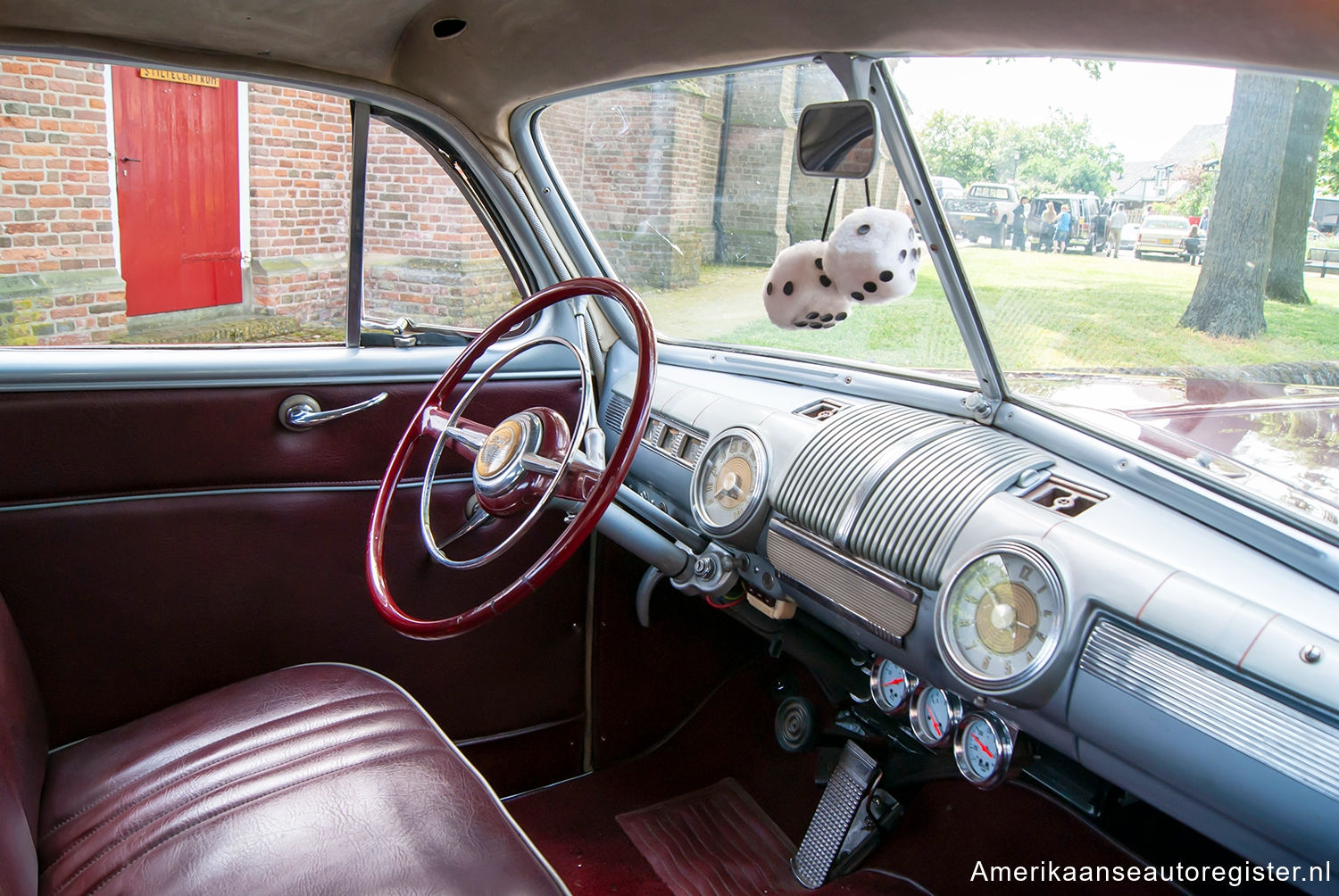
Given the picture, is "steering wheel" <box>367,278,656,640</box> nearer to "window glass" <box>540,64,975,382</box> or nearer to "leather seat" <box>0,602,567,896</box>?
"leather seat" <box>0,602,567,896</box>

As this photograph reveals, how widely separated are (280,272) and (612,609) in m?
1.13

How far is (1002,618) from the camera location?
1346 millimetres

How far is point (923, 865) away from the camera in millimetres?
1924

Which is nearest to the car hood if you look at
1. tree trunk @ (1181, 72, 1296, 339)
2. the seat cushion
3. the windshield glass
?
the windshield glass

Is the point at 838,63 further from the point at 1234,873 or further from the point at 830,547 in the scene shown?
the point at 1234,873

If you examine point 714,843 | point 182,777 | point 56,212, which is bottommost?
point 714,843

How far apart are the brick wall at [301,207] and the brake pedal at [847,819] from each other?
1.50 m

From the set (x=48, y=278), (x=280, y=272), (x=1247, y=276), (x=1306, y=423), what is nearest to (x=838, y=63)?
(x=1247, y=276)

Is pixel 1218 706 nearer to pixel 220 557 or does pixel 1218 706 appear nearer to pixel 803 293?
pixel 803 293

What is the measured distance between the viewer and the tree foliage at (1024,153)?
1468 millimetres

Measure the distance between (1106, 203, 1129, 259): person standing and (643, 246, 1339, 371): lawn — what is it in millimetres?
16

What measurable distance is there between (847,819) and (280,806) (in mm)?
1128

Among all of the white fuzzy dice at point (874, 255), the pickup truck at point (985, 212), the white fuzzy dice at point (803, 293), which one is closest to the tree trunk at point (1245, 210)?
the pickup truck at point (985, 212)

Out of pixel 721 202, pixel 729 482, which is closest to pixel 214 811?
pixel 729 482
